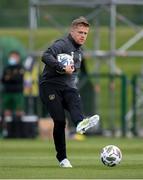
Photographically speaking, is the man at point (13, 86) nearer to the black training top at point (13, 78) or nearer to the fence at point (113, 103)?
the black training top at point (13, 78)

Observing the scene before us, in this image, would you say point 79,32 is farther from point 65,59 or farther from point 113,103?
point 113,103

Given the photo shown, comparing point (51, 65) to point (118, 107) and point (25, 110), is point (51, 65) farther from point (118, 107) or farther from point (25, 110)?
point (118, 107)

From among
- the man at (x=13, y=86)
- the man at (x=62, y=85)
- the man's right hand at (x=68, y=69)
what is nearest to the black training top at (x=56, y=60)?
the man at (x=62, y=85)

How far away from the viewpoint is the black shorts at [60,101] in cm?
1538

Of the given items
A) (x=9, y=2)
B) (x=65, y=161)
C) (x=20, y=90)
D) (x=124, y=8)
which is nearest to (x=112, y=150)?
(x=65, y=161)

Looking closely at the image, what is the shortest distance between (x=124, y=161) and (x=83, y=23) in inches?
122

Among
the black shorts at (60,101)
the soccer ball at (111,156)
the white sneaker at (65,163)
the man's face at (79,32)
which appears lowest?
the white sneaker at (65,163)

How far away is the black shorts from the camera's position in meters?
15.4

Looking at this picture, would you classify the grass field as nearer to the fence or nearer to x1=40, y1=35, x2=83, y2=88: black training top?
x1=40, y1=35, x2=83, y2=88: black training top

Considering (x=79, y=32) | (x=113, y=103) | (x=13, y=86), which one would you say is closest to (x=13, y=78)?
(x=13, y=86)

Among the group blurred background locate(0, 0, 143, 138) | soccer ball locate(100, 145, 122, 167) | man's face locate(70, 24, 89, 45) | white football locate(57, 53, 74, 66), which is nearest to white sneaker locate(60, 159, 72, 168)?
soccer ball locate(100, 145, 122, 167)

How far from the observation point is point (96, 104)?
29.9 metres

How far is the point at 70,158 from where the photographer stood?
60.0 ft

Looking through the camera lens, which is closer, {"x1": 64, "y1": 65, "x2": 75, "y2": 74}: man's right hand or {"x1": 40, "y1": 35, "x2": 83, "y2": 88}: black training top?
{"x1": 64, "y1": 65, "x2": 75, "y2": 74}: man's right hand
